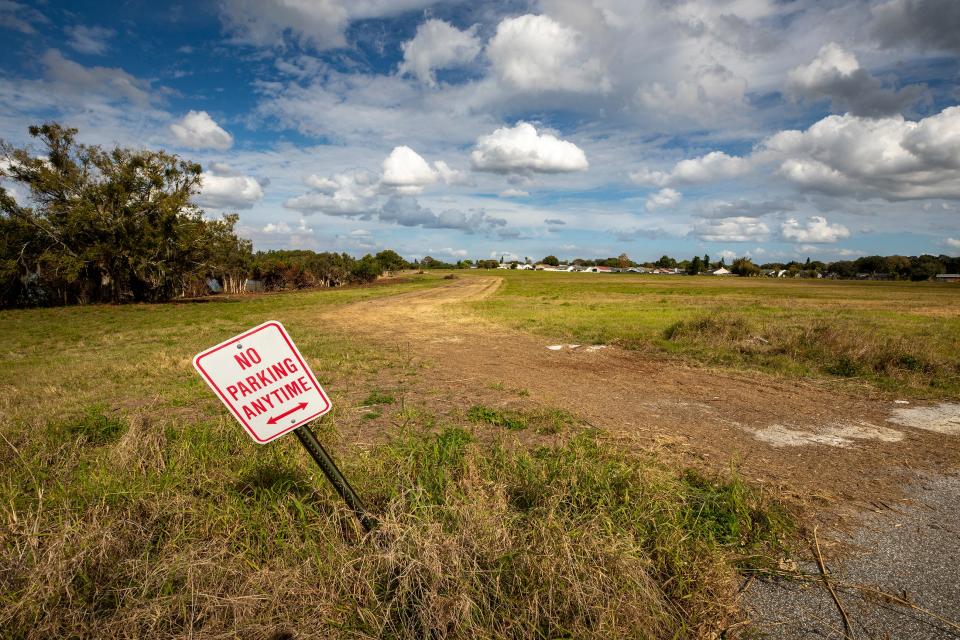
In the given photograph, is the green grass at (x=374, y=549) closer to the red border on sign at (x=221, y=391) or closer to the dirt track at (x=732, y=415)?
the red border on sign at (x=221, y=391)

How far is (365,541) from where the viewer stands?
3.37 m

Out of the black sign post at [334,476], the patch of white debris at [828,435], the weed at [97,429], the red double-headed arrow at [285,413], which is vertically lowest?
the patch of white debris at [828,435]

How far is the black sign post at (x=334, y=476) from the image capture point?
10.7 feet

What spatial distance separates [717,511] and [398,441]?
11.8 feet

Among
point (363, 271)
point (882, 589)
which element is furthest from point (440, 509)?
point (363, 271)

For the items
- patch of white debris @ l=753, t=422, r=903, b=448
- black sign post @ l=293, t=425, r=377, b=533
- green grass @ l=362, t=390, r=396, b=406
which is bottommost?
patch of white debris @ l=753, t=422, r=903, b=448

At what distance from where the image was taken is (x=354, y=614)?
2.80 metres

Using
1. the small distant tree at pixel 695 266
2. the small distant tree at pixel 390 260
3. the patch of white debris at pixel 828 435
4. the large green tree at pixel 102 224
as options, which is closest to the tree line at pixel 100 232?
the large green tree at pixel 102 224

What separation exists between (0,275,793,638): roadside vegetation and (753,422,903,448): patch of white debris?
241 centimetres

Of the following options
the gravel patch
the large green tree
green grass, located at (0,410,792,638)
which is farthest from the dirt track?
the large green tree

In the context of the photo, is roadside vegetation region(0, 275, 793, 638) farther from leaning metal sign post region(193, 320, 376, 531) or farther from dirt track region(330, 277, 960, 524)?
dirt track region(330, 277, 960, 524)

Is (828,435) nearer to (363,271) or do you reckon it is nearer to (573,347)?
(573,347)

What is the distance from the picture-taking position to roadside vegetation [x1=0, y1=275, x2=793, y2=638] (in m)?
2.71

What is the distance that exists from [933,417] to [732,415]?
3292mm
